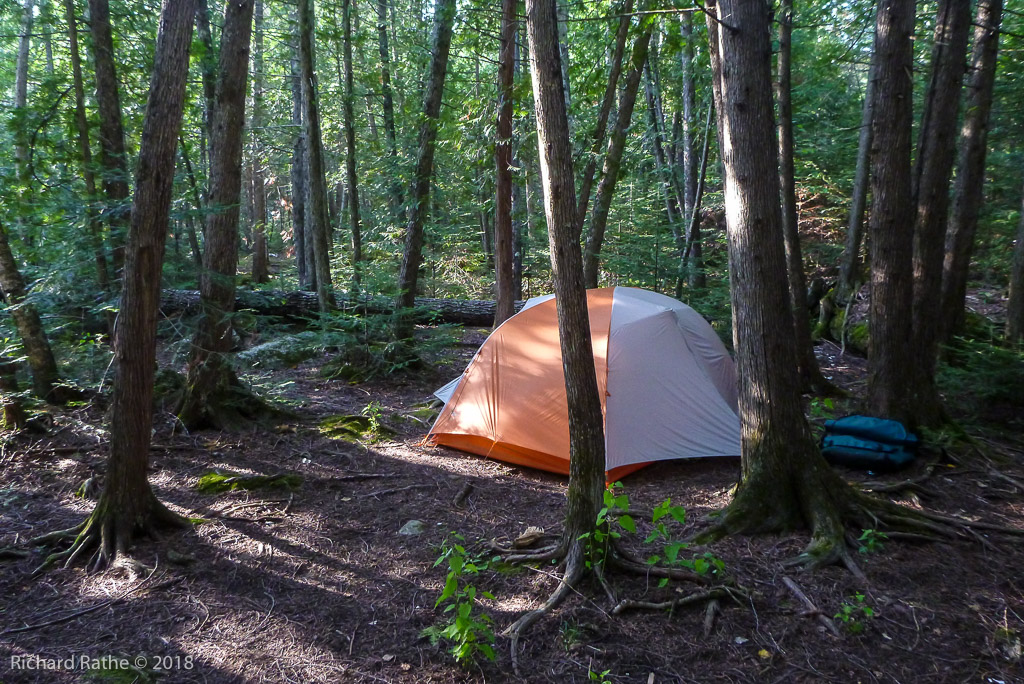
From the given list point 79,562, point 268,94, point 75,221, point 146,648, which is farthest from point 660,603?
point 268,94

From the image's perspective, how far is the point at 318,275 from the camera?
11680mm

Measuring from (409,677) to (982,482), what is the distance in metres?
5.26

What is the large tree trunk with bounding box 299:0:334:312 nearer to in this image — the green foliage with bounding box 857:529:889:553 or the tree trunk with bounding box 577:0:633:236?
the tree trunk with bounding box 577:0:633:236

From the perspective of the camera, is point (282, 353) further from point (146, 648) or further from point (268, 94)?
point (268, 94)

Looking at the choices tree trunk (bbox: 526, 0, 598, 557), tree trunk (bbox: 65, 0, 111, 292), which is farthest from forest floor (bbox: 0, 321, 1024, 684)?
tree trunk (bbox: 65, 0, 111, 292)

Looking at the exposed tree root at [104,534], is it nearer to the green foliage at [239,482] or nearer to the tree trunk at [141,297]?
the tree trunk at [141,297]

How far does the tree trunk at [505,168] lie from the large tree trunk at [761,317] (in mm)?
4710

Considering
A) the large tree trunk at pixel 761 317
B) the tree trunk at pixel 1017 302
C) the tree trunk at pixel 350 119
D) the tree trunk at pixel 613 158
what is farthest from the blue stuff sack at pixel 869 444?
the tree trunk at pixel 350 119

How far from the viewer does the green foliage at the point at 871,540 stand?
15.0 feet

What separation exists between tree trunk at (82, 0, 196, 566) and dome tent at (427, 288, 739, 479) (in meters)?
3.46

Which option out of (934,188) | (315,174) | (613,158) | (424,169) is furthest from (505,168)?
(934,188)

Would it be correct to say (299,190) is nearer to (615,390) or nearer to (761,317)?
(615,390)

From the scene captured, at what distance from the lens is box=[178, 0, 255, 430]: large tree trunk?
23.1 feet

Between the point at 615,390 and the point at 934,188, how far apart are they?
4370 mm
